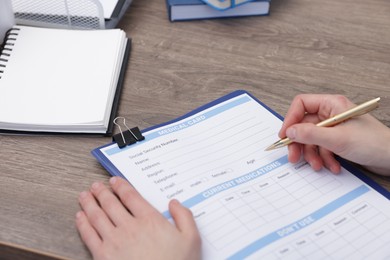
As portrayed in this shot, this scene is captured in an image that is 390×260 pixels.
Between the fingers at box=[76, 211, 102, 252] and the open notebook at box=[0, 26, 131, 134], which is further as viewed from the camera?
the open notebook at box=[0, 26, 131, 134]

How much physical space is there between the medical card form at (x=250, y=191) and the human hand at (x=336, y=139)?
0.07ft

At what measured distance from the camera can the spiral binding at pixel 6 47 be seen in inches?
35.3

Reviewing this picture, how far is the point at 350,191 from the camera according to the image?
2.43 feet

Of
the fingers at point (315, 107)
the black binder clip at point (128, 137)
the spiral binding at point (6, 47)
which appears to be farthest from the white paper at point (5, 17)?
the fingers at point (315, 107)

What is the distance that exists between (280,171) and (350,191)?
0.10 metres

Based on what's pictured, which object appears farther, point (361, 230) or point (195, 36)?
point (195, 36)

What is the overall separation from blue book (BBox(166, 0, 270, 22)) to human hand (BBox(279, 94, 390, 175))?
36 centimetres

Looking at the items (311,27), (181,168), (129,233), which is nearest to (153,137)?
(181,168)

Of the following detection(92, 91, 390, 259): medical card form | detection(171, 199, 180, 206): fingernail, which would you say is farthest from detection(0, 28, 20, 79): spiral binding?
detection(171, 199, 180, 206): fingernail

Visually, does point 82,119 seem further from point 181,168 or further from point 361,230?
point 361,230

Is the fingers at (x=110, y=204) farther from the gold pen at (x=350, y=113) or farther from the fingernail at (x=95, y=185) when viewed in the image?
the gold pen at (x=350, y=113)

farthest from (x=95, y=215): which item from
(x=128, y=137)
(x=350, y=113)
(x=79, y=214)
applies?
(x=350, y=113)

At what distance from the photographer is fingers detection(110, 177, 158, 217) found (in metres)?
0.68

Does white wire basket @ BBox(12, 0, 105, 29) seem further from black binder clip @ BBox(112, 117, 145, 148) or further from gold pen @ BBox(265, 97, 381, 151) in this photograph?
gold pen @ BBox(265, 97, 381, 151)
